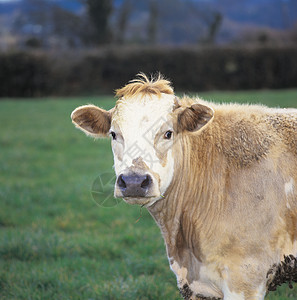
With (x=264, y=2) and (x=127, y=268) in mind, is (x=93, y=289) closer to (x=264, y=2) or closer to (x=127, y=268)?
(x=127, y=268)

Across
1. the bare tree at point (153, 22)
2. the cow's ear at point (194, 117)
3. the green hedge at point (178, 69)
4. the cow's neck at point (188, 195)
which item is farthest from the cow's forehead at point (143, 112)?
the bare tree at point (153, 22)

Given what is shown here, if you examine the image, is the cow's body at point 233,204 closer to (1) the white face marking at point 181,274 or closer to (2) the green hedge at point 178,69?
(1) the white face marking at point 181,274

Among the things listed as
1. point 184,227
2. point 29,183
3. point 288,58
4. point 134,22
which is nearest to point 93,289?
point 184,227

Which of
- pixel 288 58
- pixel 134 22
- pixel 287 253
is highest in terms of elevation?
pixel 134 22

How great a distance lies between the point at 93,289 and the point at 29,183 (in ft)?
14.3

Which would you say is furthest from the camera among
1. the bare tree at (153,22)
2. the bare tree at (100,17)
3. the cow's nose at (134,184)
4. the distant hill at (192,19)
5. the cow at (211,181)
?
the bare tree at (153,22)

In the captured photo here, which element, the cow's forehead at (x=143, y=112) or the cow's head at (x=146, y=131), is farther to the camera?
the cow's forehead at (x=143, y=112)

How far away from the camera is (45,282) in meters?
4.58

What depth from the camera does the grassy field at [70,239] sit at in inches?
175

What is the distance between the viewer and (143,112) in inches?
128

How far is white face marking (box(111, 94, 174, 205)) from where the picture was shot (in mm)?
3061

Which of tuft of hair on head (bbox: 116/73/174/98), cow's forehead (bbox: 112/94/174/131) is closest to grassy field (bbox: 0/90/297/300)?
cow's forehead (bbox: 112/94/174/131)

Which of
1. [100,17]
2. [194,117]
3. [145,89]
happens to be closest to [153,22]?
[100,17]

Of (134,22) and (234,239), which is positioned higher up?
(134,22)
